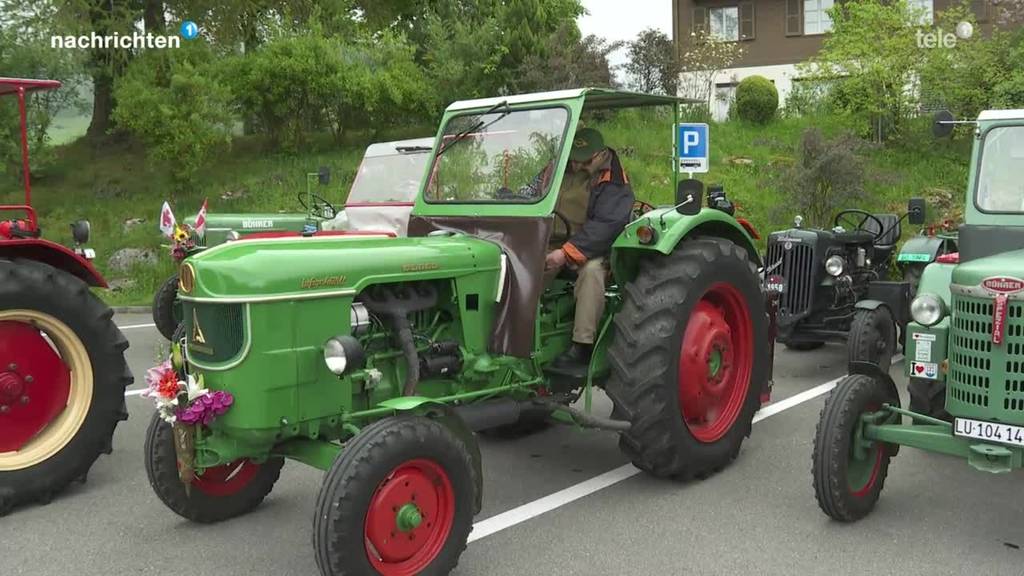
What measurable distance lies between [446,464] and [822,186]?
39.3 feet

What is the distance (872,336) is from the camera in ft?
23.9

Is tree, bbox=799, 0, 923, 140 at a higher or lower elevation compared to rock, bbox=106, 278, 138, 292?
higher

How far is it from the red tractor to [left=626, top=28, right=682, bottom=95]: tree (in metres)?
17.1

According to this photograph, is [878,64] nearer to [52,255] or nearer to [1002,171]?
[1002,171]

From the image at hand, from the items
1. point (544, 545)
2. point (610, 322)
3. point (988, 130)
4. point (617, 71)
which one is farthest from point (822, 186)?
point (544, 545)

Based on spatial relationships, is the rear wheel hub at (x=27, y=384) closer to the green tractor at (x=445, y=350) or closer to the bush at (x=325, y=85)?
the green tractor at (x=445, y=350)

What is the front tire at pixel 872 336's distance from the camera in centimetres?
721

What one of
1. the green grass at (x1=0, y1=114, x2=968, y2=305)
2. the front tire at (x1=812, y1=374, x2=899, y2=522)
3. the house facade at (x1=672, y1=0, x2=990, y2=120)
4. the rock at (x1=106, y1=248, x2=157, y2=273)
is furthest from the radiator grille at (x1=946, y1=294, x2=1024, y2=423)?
the house facade at (x1=672, y1=0, x2=990, y2=120)

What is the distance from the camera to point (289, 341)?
3.76m

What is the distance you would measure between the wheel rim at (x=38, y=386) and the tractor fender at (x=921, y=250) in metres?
6.79

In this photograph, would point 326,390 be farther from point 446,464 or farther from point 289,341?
point 446,464

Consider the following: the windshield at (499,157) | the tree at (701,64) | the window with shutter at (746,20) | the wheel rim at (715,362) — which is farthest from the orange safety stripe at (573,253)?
the window with shutter at (746,20)

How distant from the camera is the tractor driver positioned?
196 inches

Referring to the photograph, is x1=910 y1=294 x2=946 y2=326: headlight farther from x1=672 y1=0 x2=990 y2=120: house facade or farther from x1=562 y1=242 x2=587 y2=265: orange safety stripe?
x1=672 y1=0 x2=990 y2=120: house facade
